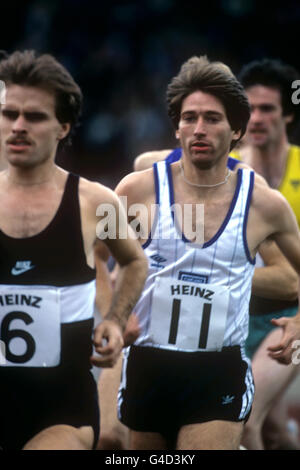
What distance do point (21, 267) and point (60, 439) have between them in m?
0.63

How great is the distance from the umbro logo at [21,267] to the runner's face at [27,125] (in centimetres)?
38

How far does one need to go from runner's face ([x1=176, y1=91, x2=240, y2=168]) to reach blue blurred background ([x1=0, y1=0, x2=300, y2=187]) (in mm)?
8362

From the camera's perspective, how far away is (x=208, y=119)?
4.29m

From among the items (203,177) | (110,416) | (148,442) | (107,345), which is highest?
(203,177)

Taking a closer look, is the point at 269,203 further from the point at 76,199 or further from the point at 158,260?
the point at 76,199

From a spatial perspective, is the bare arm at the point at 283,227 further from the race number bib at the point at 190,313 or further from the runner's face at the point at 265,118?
the runner's face at the point at 265,118

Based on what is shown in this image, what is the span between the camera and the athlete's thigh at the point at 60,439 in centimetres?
346

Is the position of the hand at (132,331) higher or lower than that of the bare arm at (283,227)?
lower

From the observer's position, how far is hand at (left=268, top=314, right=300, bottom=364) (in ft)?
13.4

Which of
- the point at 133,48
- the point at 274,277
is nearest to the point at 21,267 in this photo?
the point at 274,277

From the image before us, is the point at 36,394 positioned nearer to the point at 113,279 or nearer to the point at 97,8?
the point at 113,279

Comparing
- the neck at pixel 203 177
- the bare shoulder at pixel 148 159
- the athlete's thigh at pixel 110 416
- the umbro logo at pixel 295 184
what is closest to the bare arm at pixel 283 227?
the neck at pixel 203 177

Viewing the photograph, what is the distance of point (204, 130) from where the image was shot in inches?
166

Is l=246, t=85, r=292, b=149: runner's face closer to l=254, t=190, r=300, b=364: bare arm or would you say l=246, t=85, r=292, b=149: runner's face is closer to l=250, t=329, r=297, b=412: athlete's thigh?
l=250, t=329, r=297, b=412: athlete's thigh
